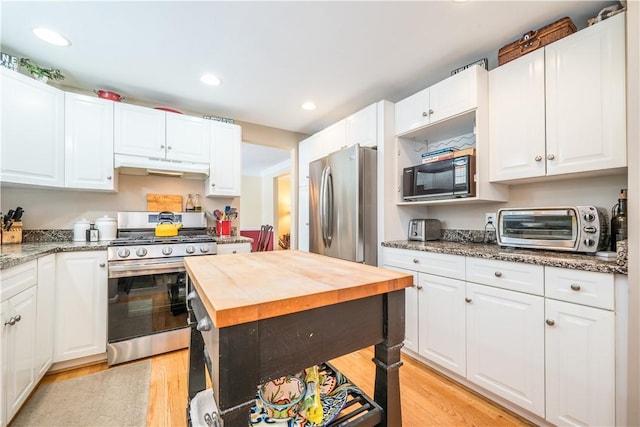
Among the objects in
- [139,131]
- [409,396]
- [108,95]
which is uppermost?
[108,95]

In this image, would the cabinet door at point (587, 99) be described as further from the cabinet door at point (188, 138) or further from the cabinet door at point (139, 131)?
the cabinet door at point (139, 131)

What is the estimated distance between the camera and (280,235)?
7.74 m

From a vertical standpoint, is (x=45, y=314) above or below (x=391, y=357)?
below

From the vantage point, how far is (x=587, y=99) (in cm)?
150

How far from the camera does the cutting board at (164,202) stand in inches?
112

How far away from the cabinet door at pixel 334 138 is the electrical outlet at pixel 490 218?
1505 mm

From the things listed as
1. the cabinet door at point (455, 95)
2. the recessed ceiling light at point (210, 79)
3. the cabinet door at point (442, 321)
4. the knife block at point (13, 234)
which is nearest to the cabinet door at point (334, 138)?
the cabinet door at point (455, 95)

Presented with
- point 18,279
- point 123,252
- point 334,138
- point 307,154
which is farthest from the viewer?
point 307,154

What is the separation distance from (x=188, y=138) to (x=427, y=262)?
2604mm

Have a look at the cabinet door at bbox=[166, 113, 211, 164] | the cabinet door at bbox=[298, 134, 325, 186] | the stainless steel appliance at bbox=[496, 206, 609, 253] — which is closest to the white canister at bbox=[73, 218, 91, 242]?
the cabinet door at bbox=[166, 113, 211, 164]

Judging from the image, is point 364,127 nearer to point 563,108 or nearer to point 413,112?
point 413,112

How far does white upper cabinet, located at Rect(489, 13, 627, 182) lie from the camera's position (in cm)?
142

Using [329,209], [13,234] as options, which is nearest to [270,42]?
[329,209]

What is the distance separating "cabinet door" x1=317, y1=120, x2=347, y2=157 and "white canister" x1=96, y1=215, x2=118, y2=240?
2.28 m
